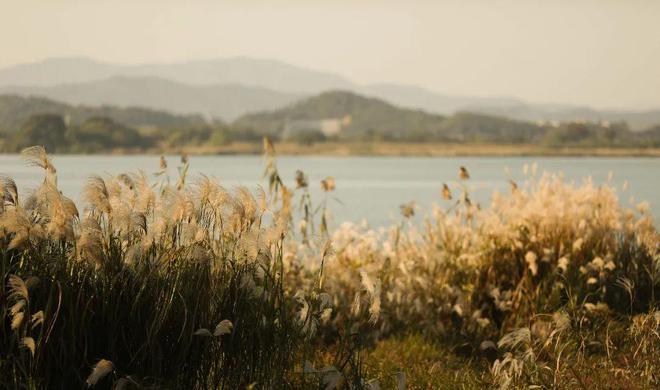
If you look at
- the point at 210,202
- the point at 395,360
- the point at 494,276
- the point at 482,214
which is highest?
the point at 210,202

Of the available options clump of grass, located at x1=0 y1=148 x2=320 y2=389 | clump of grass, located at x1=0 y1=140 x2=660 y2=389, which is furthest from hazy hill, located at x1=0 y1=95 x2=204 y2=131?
clump of grass, located at x1=0 y1=148 x2=320 y2=389

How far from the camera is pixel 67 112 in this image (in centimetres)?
3247

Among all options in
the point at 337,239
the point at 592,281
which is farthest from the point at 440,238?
the point at 592,281

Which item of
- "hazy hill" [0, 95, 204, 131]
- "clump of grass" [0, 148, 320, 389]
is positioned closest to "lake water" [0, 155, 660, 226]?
"clump of grass" [0, 148, 320, 389]

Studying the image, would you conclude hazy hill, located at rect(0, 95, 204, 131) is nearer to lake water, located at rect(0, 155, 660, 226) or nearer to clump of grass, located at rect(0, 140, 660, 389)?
lake water, located at rect(0, 155, 660, 226)

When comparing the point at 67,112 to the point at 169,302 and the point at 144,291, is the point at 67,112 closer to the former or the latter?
the point at 144,291

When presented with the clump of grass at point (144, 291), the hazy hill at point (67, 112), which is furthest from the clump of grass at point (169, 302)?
the hazy hill at point (67, 112)

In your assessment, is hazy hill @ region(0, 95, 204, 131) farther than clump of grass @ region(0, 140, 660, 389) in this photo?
Yes

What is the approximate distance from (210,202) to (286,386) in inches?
37.2

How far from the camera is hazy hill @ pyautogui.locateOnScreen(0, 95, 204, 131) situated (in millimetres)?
29047

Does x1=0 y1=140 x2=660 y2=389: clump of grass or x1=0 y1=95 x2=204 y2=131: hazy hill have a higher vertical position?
x1=0 y1=95 x2=204 y2=131: hazy hill

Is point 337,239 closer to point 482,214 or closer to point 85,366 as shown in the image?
point 482,214

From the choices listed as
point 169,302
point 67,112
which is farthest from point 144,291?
point 67,112

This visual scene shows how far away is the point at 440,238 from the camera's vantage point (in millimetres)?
8062
